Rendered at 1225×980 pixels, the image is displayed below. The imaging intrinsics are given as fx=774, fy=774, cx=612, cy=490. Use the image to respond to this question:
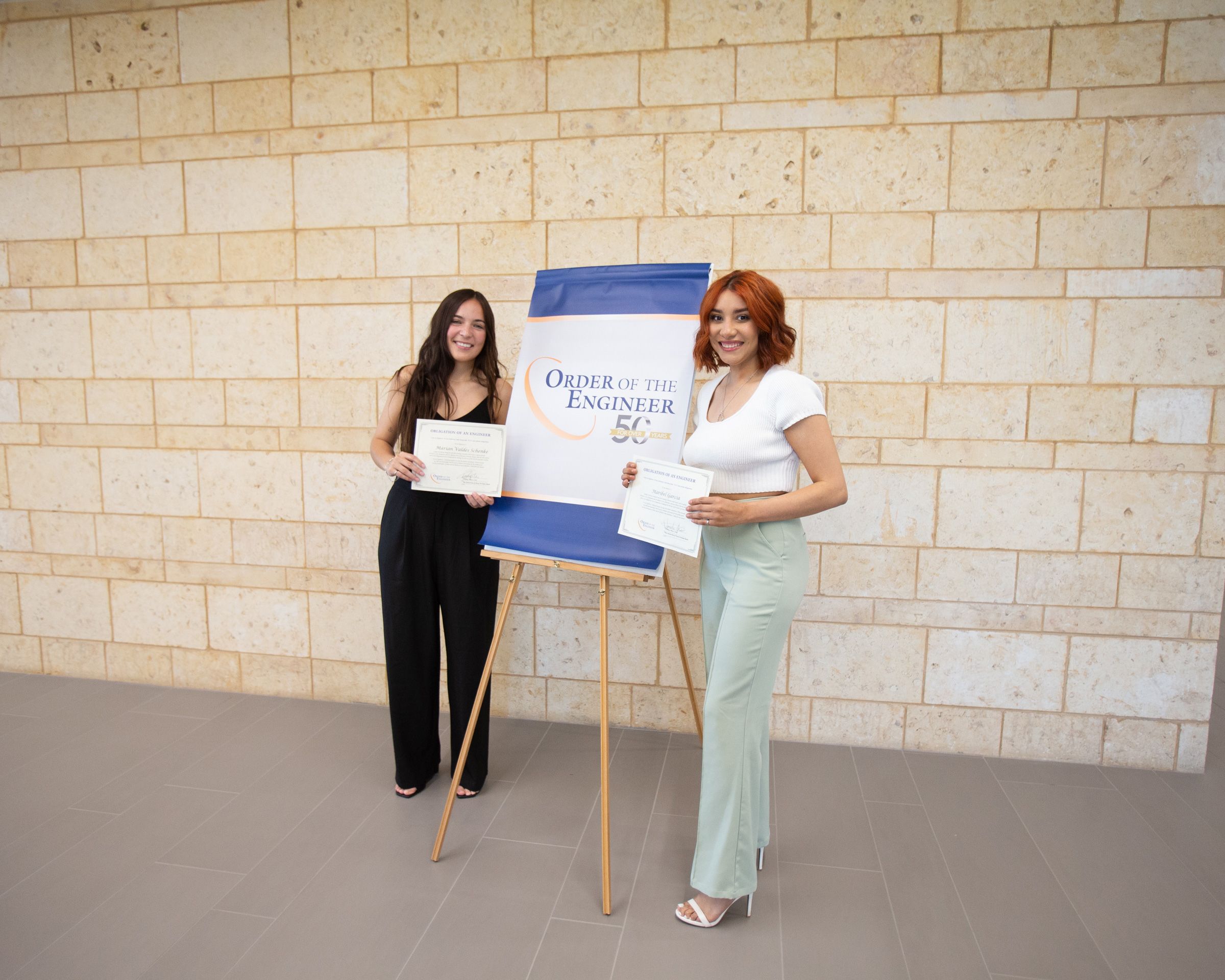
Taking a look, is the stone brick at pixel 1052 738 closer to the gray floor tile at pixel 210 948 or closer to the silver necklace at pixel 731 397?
the silver necklace at pixel 731 397

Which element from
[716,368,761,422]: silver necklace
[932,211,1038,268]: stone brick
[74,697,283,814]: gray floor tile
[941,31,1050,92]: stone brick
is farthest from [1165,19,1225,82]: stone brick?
[74,697,283,814]: gray floor tile

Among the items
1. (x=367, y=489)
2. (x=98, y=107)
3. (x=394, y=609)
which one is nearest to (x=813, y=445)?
(x=394, y=609)

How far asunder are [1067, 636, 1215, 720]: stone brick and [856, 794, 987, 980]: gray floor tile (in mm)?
948

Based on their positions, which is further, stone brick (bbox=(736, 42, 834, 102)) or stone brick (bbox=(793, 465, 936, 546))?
stone brick (bbox=(793, 465, 936, 546))

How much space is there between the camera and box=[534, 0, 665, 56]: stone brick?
3.09 metres

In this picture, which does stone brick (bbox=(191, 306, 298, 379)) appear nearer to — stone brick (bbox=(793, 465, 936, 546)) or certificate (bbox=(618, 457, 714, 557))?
certificate (bbox=(618, 457, 714, 557))

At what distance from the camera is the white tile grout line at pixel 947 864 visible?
6.89 ft

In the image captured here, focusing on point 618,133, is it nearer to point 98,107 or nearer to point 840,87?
point 840,87

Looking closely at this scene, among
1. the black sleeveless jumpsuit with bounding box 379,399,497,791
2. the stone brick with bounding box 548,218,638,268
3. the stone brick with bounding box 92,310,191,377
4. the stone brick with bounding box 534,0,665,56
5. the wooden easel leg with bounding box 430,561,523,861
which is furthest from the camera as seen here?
the stone brick with bounding box 92,310,191,377

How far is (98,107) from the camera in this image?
11.7ft

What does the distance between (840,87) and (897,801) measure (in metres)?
2.72

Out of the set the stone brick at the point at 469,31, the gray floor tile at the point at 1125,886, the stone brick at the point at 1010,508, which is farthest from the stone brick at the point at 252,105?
the gray floor tile at the point at 1125,886

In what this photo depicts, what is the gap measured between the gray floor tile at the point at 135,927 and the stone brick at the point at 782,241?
2.85 metres

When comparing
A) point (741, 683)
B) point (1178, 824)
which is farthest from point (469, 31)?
point (1178, 824)
